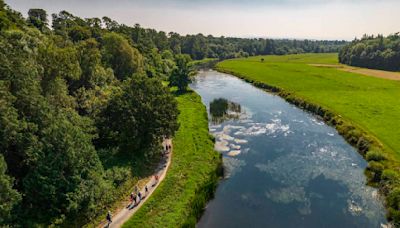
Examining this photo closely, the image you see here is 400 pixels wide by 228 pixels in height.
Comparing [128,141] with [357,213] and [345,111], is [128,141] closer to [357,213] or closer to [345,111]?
[357,213]

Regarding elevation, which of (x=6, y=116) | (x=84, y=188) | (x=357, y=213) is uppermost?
(x=6, y=116)

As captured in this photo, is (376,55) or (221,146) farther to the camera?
(376,55)

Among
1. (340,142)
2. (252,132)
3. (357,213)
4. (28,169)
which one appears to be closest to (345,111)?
(340,142)

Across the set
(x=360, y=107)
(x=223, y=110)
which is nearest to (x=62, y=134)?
(x=223, y=110)

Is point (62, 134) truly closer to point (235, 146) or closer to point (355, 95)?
point (235, 146)

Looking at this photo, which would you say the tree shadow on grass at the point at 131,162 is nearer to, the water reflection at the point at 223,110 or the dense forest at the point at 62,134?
the dense forest at the point at 62,134

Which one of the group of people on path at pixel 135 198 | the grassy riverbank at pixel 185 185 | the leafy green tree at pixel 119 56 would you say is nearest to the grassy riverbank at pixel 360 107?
the grassy riverbank at pixel 185 185
